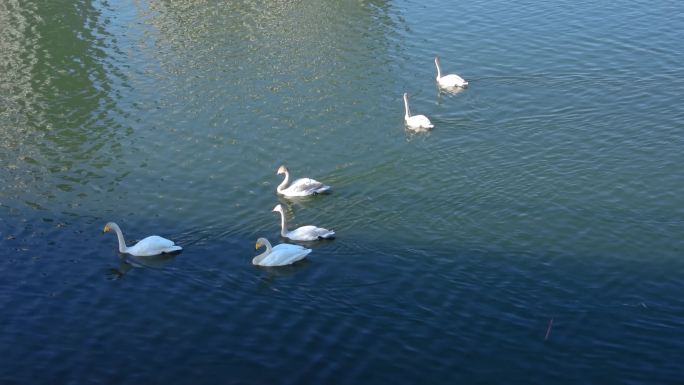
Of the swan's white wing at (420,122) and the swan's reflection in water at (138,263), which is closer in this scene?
the swan's reflection in water at (138,263)

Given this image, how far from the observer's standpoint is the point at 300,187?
3044 cm

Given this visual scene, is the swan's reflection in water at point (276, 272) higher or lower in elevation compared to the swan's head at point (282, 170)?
lower

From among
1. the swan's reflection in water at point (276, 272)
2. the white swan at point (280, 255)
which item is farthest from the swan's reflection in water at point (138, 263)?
the swan's reflection in water at point (276, 272)

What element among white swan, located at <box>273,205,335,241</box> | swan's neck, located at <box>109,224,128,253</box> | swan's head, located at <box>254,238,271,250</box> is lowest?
swan's neck, located at <box>109,224,128,253</box>

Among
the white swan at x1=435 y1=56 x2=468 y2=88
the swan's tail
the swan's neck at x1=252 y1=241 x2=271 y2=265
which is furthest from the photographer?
the white swan at x1=435 y1=56 x2=468 y2=88

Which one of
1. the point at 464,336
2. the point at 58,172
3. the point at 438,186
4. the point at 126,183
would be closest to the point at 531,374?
the point at 464,336

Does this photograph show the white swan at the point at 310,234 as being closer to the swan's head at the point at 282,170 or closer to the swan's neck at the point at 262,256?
the swan's neck at the point at 262,256

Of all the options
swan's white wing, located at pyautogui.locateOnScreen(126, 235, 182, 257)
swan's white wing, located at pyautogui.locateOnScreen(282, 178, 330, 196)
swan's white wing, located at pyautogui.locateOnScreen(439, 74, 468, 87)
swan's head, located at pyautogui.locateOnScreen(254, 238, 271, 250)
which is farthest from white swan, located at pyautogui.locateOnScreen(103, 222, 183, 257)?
swan's white wing, located at pyautogui.locateOnScreen(439, 74, 468, 87)

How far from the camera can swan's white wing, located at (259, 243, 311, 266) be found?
26.7 meters

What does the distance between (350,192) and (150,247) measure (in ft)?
23.2

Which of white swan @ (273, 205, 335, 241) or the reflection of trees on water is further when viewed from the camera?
the reflection of trees on water

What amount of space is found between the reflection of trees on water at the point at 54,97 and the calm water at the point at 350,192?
0.13 metres

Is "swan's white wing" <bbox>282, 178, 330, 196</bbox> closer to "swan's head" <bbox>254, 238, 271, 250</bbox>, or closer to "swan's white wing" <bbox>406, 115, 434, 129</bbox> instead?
"swan's head" <bbox>254, 238, 271, 250</bbox>

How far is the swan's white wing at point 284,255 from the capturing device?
2672cm
